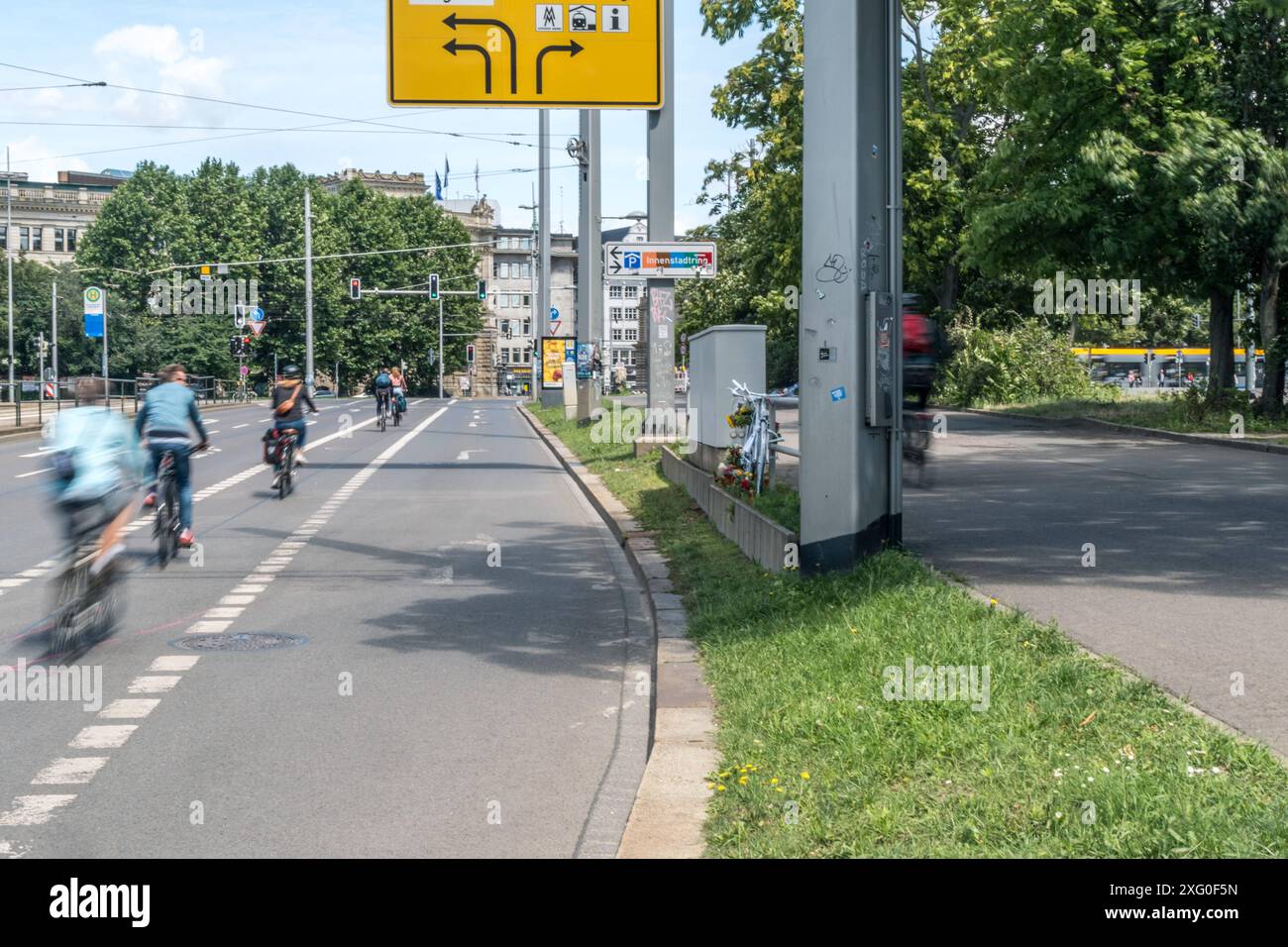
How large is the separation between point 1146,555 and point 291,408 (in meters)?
12.4

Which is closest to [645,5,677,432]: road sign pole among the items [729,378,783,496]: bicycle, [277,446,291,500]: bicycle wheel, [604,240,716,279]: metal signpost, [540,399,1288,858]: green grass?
[604,240,716,279]: metal signpost

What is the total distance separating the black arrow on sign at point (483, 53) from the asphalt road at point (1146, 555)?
579 cm

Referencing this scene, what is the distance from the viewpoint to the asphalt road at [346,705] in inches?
223

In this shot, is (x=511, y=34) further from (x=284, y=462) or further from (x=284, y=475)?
(x=284, y=475)

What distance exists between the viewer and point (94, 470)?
380 inches

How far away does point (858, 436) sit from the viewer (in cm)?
1005

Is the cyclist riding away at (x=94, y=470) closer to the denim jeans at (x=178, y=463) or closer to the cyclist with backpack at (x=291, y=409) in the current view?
the denim jeans at (x=178, y=463)

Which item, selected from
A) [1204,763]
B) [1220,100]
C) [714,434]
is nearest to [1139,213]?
[1220,100]

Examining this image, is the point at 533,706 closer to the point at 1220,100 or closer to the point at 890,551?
the point at 890,551

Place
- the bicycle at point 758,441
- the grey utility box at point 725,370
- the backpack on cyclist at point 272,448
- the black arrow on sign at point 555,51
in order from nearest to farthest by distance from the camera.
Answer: the bicycle at point 758,441 → the grey utility box at point 725,370 → the black arrow on sign at point 555,51 → the backpack on cyclist at point 272,448

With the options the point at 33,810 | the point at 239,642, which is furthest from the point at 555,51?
the point at 33,810

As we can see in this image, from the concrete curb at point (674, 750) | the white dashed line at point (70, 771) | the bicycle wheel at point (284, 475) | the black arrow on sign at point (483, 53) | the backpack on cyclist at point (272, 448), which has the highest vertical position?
the black arrow on sign at point (483, 53)

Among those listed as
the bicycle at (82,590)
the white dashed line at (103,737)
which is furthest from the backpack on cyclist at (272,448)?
the white dashed line at (103,737)
